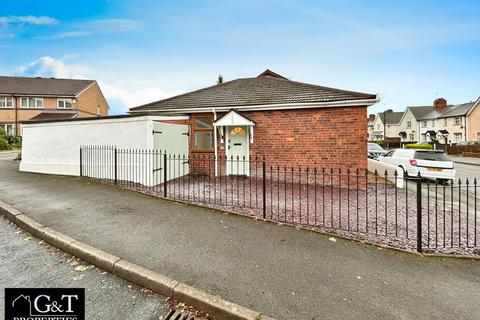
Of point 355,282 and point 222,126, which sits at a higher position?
point 222,126

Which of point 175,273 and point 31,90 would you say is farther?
point 31,90

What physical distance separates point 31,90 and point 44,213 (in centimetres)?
3889

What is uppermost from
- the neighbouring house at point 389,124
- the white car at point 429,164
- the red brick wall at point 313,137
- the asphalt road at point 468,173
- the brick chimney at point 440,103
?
the brick chimney at point 440,103

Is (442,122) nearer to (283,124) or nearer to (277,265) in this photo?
(283,124)

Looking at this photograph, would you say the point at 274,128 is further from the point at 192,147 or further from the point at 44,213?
the point at 44,213

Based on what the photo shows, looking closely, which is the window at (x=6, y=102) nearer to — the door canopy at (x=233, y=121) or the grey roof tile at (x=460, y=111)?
the door canopy at (x=233, y=121)

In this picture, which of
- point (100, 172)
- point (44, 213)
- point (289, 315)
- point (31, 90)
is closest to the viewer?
point (289, 315)

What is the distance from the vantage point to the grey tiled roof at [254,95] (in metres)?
10.0

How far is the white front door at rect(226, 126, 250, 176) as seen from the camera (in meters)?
10.9

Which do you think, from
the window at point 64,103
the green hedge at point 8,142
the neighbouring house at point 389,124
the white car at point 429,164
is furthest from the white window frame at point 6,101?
the neighbouring house at point 389,124

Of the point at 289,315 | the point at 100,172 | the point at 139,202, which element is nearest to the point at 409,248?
the point at 289,315

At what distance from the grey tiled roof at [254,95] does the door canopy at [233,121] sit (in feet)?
2.09

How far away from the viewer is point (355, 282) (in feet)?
10.7

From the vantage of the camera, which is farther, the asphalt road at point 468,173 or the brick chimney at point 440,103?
the brick chimney at point 440,103
